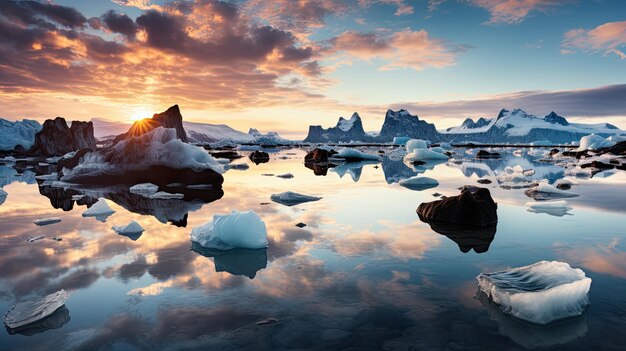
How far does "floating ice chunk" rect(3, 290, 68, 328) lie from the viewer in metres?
4.88

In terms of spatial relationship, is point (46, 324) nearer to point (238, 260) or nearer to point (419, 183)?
point (238, 260)

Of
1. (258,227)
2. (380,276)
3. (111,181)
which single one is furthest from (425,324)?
(111,181)

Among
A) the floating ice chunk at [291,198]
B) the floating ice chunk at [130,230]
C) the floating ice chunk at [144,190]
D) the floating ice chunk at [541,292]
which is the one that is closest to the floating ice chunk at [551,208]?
the floating ice chunk at [541,292]

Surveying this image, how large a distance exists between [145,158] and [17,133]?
342ft

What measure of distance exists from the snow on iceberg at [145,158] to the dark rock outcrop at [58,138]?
207 feet

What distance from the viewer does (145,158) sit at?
20.5 metres

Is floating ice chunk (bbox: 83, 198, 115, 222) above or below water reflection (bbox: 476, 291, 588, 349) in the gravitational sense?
above

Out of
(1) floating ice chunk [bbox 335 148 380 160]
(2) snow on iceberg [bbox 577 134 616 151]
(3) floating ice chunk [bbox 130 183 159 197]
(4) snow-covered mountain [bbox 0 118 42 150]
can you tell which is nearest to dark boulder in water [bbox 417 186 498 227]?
Result: (3) floating ice chunk [bbox 130 183 159 197]

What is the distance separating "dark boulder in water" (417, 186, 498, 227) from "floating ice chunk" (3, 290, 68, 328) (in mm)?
8746

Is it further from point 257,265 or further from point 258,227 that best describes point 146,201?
point 257,265

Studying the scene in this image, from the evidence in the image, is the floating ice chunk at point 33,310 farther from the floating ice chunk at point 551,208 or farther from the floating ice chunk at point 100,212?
the floating ice chunk at point 551,208

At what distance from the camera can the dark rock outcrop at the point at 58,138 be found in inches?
2958

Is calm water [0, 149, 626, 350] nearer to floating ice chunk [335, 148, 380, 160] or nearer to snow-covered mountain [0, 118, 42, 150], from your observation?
floating ice chunk [335, 148, 380, 160]

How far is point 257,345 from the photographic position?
168 inches
